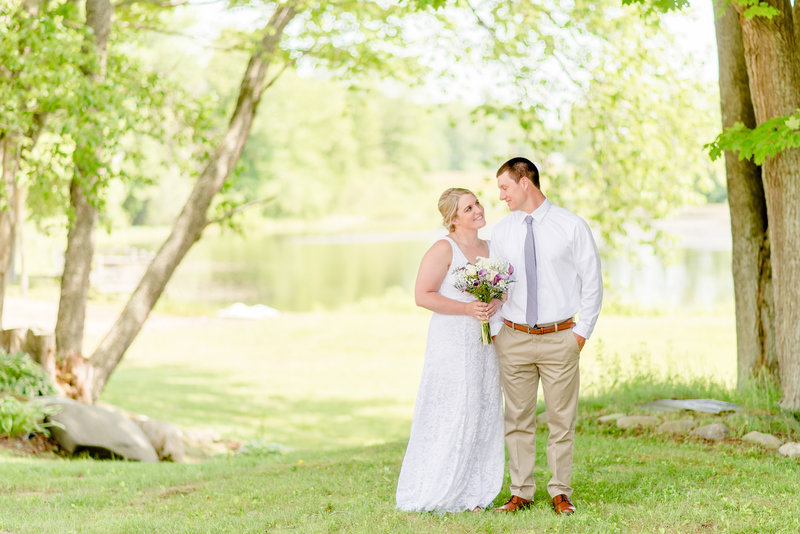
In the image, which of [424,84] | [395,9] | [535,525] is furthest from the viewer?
[424,84]

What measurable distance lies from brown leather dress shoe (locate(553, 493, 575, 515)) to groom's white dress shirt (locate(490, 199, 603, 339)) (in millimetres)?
943

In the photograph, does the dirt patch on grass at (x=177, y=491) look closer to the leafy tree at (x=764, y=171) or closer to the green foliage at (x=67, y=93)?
the green foliage at (x=67, y=93)

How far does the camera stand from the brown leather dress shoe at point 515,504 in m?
4.93

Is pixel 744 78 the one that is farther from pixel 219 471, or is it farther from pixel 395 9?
pixel 219 471

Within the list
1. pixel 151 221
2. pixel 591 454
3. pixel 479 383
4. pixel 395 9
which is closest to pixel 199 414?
pixel 395 9

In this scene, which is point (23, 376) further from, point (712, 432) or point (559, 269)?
point (712, 432)

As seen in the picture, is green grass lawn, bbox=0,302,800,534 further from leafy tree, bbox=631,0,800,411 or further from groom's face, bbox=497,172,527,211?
groom's face, bbox=497,172,527,211

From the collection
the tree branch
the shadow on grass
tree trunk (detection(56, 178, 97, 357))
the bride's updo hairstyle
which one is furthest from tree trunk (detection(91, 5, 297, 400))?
the bride's updo hairstyle

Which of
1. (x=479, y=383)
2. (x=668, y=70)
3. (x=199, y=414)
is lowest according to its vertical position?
(x=199, y=414)

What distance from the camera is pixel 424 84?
1253 centimetres

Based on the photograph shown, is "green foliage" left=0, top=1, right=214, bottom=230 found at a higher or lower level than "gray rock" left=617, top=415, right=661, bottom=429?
higher

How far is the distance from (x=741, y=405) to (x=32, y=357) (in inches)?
308

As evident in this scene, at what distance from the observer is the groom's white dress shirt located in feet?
15.5

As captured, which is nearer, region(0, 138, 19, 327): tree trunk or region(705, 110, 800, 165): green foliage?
region(705, 110, 800, 165): green foliage
